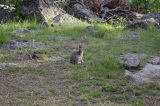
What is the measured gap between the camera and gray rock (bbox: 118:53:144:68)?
26.0ft

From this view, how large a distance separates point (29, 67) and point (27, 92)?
135cm

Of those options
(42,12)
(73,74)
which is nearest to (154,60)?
(73,74)

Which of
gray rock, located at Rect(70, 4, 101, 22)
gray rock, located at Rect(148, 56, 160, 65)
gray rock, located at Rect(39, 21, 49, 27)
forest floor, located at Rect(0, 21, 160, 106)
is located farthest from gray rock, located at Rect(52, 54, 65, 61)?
gray rock, located at Rect(70, 4, 101, 22)

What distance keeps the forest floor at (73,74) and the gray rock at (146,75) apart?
0.13 m

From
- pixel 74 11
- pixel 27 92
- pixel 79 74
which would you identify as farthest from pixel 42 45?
pixel 74 11

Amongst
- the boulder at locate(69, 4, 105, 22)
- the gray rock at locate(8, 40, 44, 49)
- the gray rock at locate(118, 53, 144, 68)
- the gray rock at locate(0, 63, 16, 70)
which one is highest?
the gray rock at locate(118, 53, 144, 68)

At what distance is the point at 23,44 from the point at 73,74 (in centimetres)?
251

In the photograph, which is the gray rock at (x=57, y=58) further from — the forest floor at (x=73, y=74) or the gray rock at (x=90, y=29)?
the gray rock at (x=90, y=29)

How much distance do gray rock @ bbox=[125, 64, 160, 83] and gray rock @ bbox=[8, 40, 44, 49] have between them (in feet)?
8.78

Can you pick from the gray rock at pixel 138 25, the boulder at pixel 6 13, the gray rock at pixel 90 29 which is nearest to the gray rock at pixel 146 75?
the gray rock at pixel 90 29

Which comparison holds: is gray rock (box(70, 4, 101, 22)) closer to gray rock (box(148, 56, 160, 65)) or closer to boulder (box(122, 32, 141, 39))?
boulder (box(122, 32, 141, 39))

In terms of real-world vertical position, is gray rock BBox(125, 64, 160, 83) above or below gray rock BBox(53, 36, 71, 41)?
above

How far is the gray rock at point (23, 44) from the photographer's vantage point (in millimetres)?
9562

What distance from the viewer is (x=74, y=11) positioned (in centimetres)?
1470
